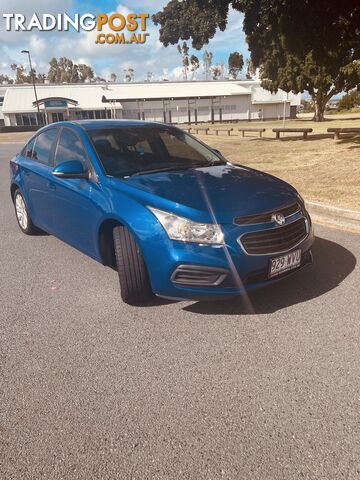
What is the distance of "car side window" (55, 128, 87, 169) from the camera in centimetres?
402

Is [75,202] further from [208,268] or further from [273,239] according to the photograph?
[273,239]

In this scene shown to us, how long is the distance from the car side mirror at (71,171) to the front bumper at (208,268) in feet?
3.99

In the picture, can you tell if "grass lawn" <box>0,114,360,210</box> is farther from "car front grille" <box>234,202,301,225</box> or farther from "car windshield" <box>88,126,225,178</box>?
"car front grille" <box>234,202,301,225</box>

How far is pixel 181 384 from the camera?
7.99 feet

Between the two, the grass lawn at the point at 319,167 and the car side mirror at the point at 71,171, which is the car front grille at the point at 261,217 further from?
the grass lawn at the point at 319,167

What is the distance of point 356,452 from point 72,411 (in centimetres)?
157

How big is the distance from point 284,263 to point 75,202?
2.17 meters

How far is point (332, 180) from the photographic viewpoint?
8.55 m

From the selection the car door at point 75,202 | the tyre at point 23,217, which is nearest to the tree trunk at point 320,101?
the tyre at point 23,217

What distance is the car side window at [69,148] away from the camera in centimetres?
402

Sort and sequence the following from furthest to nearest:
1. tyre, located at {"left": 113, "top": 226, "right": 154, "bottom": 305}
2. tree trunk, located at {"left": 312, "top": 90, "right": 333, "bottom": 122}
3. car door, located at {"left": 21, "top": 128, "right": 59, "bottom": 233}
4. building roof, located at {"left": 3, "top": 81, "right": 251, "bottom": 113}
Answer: building roof, located at {"left": 3, "top": 81, "right": 251, "bottom": 113} < tree trunk, located at {"left": 312, "top": 90, "right": 333, "bottom": 122} < car door, located at {"left": 21, "top": 128, "right": 59, "bottom": 233} < tyre, located at {"left": 113, "top": 226, "right": 154, "bottom": 305}

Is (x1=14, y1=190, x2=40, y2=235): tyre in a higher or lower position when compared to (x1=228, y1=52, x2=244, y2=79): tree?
lower

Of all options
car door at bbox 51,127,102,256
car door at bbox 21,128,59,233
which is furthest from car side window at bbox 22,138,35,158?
car door at bbox 51,127,102,256

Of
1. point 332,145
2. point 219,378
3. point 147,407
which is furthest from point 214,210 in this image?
point 332,145
